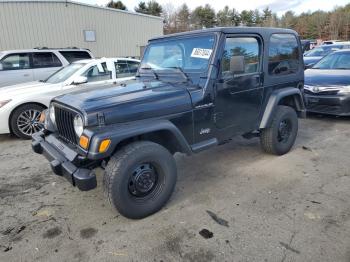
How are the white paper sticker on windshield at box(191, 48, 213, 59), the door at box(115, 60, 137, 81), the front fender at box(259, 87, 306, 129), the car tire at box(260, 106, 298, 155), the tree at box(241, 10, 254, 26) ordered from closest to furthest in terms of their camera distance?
the white paper sticker on windshield at box(191, 48, 213, 59)
the front fender at box(259, 87, 306, 129)
the car tire at box(260, 106, 298, 155)
the door at box(115, 60, 137, 81)
the tree at box(241, 10, 254, 26)

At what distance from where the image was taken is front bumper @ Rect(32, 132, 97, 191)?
8.39ft

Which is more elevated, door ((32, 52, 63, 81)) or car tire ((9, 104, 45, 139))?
door ((32, 52, 63, 81))

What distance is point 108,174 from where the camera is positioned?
103 inches

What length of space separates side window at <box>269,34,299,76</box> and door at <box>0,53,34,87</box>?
22.5 ft

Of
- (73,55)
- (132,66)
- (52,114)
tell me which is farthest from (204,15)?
(52,114)

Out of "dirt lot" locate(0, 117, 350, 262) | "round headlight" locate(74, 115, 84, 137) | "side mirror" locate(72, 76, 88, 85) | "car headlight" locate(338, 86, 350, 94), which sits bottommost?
"dirt lot" locate(0, 117, 350, 262)

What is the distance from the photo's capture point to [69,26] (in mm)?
15805

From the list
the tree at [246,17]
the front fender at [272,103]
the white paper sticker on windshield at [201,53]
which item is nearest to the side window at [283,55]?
the front fender at [272,103]

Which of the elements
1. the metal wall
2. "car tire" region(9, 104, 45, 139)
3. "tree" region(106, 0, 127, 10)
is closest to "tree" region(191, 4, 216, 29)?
"tree" region(106, 0, 127, 10)

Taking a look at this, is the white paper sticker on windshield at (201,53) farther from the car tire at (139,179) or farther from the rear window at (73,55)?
the rear window at (73,55)

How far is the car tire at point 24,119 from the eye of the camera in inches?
222

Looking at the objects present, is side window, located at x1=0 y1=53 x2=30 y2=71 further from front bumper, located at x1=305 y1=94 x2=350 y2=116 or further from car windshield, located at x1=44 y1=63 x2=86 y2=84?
front bumper, located at x1=305 y1=94 x2=350 y2=116

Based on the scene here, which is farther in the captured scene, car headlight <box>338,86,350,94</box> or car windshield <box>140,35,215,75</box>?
car headlight <box>338,86,350,94</box>

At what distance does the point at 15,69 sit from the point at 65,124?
6168 mm
